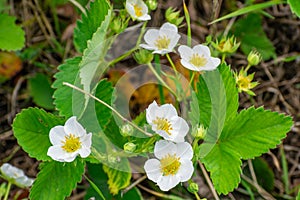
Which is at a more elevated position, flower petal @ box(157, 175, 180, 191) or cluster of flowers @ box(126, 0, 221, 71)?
cluster of flowers @ box(126, 0, 221, 71)

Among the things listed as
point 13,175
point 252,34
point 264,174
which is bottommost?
point 264,174

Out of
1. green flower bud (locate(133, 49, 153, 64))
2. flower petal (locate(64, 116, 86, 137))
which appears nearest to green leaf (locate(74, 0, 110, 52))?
green flower bud (locate(133, 49, 153, 64))


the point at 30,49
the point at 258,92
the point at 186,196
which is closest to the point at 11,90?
the point at 30,49

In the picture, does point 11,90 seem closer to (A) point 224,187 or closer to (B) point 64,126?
(B) point 64,126

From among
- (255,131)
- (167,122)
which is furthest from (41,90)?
(255,131)

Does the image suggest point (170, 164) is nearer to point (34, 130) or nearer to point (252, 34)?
point (34, 130)

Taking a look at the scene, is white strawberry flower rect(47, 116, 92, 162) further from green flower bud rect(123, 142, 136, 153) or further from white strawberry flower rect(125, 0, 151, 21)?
white strawberry flower rect(125, 0, 151, 21)
